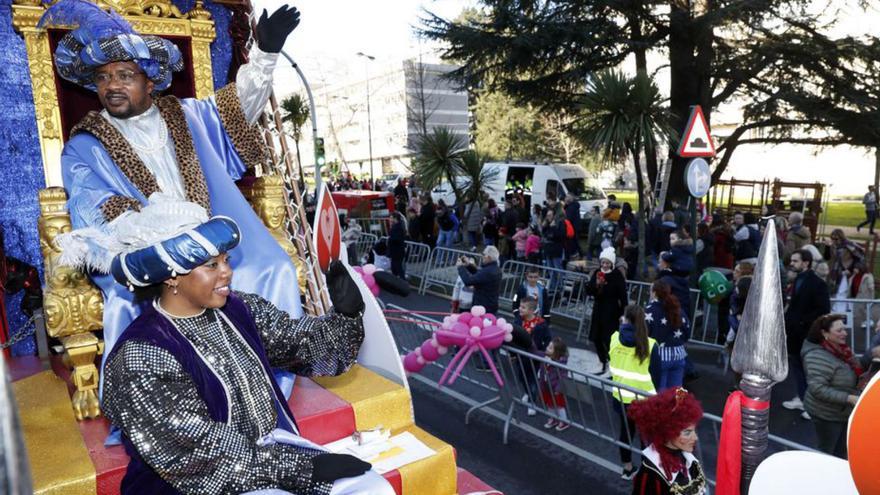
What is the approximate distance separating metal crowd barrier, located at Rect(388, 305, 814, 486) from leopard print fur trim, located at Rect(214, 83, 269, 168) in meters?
2.32

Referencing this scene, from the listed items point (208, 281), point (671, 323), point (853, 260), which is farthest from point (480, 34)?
point (208, 281)

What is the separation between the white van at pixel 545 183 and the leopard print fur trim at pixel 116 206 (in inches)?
658

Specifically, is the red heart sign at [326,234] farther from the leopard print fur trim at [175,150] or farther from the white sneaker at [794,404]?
the white sneaker at [794,404]

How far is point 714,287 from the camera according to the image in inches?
335

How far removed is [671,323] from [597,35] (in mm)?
9552

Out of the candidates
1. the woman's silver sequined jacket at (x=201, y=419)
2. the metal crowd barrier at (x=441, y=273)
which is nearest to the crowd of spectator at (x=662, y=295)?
the metal crowd barrier at (x=441, y=273)

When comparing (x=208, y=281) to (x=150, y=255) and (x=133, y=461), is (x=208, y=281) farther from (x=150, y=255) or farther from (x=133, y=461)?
(x=133, y=461)

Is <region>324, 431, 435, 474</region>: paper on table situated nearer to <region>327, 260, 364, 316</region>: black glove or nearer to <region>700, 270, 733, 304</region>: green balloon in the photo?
<region>327, 260, 364, 316</region>: black glove

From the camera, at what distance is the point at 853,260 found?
350 inches

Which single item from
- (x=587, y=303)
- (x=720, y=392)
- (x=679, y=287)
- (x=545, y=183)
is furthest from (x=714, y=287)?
(x=545, y=183)

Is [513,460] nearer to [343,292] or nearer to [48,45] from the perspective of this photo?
[343,292]

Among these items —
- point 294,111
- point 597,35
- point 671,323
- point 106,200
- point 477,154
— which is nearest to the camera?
point 106,200

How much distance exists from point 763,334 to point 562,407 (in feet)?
15.9

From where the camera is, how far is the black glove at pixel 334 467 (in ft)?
7.11
